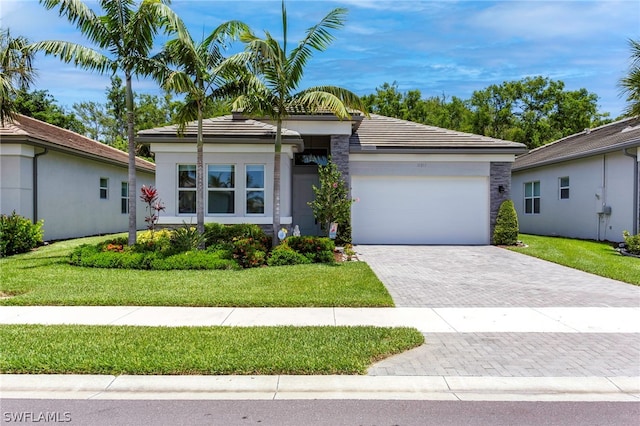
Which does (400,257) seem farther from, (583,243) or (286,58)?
(583,243)

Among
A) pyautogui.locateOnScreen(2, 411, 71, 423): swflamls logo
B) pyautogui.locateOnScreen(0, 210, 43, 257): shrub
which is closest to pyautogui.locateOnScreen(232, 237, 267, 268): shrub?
pyautogui.locateOnScreen(0, 210, 43, 257): shrub

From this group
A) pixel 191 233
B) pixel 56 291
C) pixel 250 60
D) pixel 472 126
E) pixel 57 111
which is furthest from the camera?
pixel 57 111

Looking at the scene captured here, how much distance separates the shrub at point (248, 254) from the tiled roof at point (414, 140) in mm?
6504

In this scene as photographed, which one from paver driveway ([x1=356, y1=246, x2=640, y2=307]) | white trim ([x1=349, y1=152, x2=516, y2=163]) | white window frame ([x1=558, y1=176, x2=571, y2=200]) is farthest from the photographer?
white window frame ([x1=558, y1=176, x2=571, y2=200])

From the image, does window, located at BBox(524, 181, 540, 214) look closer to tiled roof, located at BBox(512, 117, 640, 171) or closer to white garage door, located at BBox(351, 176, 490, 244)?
tiled roof, located at BBox(512, 117, 640, 171)

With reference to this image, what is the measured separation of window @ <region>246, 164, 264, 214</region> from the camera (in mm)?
15992

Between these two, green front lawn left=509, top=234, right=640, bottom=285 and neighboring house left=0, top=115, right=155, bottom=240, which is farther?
neighboring house left=0, top=115, right=155, bottom=240

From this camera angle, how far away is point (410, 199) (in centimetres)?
1816

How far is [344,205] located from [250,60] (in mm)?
5735

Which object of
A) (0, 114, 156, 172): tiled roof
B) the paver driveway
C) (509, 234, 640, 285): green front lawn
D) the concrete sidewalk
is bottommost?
the concrete sidewalk

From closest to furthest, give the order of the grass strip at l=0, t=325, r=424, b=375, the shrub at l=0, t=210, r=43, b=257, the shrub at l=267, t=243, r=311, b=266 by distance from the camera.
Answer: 1. the grass strip at l=0, t=325, r=424, b=375
2. the shrub at l=267, t=243, r=311, b=266
3. the shrub at l=0, t=210, r=43, b=257

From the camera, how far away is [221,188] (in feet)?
52.2

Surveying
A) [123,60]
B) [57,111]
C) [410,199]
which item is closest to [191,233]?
[123,60]

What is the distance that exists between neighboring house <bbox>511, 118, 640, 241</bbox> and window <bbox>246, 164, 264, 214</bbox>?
1339 centimetres
